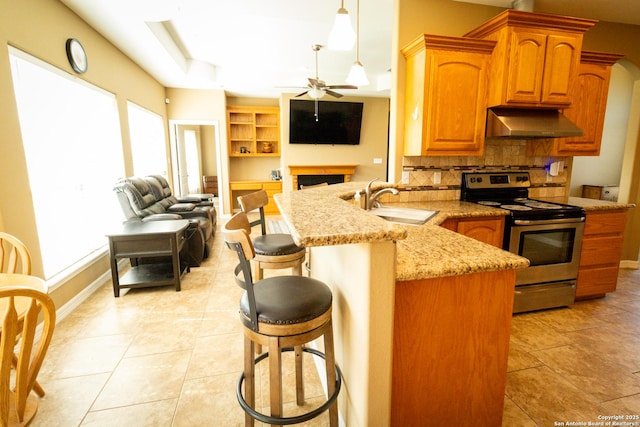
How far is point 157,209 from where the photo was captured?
4000 mm

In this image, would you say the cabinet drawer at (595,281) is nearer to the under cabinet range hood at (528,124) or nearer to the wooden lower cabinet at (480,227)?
the wooden lower cabinet at (480,227)

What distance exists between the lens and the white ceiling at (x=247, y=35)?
116 inches

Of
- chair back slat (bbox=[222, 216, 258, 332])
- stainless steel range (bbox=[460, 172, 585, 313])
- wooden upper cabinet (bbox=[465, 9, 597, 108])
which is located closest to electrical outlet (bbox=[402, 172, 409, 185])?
stainless steel range (bbox=[460, 172, 585, 313])

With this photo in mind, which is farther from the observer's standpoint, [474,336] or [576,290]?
[576,290]

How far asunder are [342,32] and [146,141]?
14.2ft

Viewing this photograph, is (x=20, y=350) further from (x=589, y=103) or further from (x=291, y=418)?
(x=589, y=103)

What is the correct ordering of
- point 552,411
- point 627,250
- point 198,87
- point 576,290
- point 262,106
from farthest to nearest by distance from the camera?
1. point 262,106
2. point 198,87
3. point 627,250
4. point 576,290
5. point 552,411

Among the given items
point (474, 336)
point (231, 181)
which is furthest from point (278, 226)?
point (474, 336)

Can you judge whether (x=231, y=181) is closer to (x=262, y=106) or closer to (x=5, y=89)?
(x=262, y=106)

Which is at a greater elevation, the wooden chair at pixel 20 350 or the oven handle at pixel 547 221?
the oven handle at pixel 547 221

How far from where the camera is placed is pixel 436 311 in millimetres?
1197

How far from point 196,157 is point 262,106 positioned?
10.4ft

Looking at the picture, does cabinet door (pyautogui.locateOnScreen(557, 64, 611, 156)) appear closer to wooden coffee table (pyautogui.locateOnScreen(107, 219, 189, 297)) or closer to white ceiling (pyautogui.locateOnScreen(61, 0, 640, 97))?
white ceiling (pyautogui.locateOnScreen(61, 0, 640, 97))

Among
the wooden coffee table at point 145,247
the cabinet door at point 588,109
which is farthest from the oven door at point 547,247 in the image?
the wooden coffee table at point 145,247
